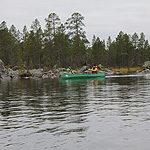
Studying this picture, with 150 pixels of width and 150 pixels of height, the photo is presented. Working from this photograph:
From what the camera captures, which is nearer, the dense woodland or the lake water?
the lake water

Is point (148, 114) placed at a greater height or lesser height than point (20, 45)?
lesser

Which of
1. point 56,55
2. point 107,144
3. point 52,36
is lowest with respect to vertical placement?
point 107,144

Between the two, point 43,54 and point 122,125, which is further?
point 43,54

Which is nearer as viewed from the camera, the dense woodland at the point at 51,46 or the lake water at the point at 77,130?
the lake water at the point at 77,130

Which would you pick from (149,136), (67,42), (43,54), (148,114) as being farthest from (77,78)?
(43,54)

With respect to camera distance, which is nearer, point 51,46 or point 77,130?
point 77,130

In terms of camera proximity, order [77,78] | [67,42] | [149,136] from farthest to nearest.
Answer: [67,42] → [77,78] → [149,136]

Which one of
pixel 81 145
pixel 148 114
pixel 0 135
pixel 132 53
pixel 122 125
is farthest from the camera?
pixel 132 53

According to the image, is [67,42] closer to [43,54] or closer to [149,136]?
[43,54]

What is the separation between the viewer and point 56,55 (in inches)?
3489

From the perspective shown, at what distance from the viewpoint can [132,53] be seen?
350 feet

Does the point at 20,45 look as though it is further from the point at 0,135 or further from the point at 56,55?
the point at 0,135

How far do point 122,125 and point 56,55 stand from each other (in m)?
81.0

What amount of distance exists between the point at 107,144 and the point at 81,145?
0.67 metres
